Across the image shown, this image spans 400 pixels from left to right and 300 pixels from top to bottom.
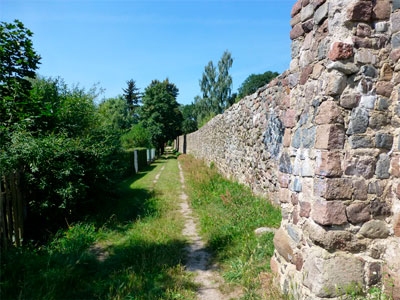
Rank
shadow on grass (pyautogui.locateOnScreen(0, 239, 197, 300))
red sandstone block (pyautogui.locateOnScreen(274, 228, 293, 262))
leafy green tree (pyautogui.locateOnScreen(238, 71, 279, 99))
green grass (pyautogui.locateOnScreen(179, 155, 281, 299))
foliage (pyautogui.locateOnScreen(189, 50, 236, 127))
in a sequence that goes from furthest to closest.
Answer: leafy green tree (pyautogui.locateOnScreen(238, 71, 279, 99))
foliage (pyautogui.locateOnScreen(189, 50, 236, 127))
green grass (pyautogui.locateOnScreen(179, 155, 281, 299))
shadow on grass (pyautogui.locateOnScreen(0, 239, 197, 300))
red sandstone block (pyautogui.locateOnScreen(274, 228, 293, 262))

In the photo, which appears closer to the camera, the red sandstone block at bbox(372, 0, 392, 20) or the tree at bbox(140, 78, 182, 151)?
the red sandstone block at bbox(372, 0, 392, 20)

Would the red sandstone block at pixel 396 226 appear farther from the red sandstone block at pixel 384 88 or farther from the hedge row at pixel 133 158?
the hedge row at pixel 133 158

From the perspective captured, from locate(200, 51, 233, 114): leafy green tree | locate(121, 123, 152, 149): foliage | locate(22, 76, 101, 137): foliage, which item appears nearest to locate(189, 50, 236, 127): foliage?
locate(200, 51, 233, 114): leafy green tree

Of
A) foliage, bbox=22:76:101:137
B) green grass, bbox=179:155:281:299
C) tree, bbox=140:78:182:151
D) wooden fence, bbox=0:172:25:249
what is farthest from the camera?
tree, bbox=140:78:182:151

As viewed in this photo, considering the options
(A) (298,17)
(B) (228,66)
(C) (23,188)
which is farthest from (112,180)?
(B) (228,66)

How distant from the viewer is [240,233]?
173 inches

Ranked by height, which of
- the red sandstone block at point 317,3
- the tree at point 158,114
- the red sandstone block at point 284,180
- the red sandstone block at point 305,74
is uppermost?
the tree at point 158,114

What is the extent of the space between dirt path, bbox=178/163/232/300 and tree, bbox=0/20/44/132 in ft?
12.3

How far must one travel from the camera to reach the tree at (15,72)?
4.36m

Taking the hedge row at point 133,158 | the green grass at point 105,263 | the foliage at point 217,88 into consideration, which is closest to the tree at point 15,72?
the green grass at point 105,263

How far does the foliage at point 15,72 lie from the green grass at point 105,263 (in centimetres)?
238

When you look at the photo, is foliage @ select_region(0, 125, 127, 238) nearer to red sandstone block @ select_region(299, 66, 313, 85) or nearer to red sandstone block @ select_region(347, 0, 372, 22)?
red sandstone block @ select_region(299, 66, 313, 85)

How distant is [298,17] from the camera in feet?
8.96

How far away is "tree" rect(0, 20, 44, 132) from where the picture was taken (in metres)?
4.36
